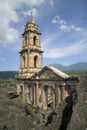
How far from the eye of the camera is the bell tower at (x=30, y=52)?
39.9 metres

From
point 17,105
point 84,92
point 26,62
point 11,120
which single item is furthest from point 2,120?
point 26,62

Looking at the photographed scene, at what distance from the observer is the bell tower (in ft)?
131

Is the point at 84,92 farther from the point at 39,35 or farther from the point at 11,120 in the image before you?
the point at 39,35

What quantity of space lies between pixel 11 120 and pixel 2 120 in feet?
3.60

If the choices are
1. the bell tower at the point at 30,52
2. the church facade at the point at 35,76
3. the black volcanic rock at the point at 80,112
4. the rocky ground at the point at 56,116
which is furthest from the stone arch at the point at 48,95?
the black volcanic rock at the point at 80,112

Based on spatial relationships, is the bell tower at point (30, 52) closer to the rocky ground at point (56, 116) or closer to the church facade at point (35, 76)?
the church facade at point (35, 76)

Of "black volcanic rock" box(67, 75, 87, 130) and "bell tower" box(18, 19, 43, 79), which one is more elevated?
"bell tower" box(18, 19, 43, 79)

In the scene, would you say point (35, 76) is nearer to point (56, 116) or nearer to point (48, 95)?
point (48, 95)

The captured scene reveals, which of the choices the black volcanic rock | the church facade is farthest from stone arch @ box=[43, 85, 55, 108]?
the black volcanic rock

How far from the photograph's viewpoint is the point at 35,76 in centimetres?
3856

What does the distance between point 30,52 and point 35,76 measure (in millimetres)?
5066

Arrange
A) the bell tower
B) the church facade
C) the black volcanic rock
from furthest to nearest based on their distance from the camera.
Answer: the bell tower, the church facade, the black volcanic rock

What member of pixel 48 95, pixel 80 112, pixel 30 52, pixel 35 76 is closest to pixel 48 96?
pixel 48 95

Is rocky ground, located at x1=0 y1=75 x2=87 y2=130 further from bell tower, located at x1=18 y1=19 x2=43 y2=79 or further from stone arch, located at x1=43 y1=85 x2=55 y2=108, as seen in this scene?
bell tower, located at x1=18 y1=19 x2=43 y2=79
